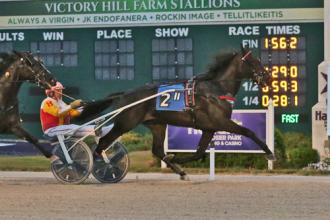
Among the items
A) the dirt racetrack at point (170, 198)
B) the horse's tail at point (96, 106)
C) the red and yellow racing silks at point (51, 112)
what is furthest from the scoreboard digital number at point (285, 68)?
the red and yellow racing silks at point (51, 112)

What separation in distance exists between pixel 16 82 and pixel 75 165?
172 cm

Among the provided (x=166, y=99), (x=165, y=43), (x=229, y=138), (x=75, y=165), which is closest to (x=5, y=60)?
(x=75, y=165)

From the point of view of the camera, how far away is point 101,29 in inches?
821

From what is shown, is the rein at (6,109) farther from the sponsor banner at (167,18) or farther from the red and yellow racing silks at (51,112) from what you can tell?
the sponsor banner at (167,18)

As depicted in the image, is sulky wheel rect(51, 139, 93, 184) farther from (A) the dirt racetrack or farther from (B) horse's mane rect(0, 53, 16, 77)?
(B) horse's mane rect(0, 53, 16, 77)

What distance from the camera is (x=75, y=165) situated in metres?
13.3

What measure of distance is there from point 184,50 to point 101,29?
230 centimetres

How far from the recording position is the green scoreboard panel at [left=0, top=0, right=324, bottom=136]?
64.8 feet

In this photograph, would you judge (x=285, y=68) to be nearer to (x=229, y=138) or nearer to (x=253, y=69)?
(x=229, y=138)

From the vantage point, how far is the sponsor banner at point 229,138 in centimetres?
1616

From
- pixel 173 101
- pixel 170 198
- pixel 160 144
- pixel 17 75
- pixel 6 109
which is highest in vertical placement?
pixel 17 75

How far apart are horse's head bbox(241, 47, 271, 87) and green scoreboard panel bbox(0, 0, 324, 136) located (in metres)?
5.81

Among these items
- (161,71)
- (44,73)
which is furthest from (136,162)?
(44,73)

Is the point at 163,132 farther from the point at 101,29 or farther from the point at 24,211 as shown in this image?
the point at 101,29
